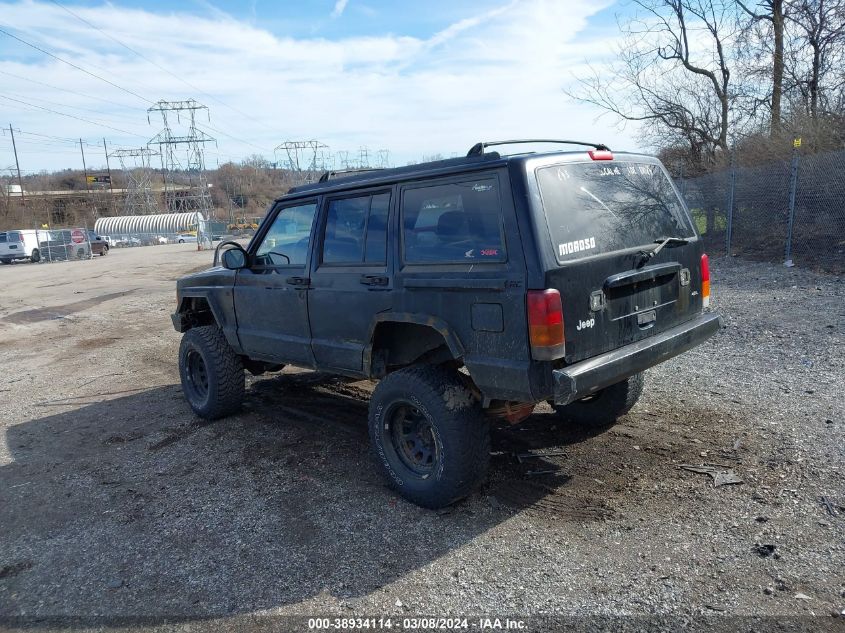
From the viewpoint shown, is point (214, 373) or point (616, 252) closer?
point (616, 252)

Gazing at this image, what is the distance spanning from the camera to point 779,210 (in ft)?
42.4

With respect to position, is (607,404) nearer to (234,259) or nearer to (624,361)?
(624,361)

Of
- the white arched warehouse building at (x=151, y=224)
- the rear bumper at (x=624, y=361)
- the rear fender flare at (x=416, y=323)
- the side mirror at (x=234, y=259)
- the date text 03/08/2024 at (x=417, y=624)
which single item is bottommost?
the date text 03/08/2024 at (x=417, y=624)

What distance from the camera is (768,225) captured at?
43.7 feet

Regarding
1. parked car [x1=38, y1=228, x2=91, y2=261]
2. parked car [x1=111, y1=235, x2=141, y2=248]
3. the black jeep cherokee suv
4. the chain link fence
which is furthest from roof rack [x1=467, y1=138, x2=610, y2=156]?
parked car [x1=111, y1=235, x2=141, y2=248]

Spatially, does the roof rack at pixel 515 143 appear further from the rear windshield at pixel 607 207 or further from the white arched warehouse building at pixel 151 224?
the white arched warehouse building at pixel 151 224

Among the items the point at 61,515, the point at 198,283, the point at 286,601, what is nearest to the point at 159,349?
the point at 198,283

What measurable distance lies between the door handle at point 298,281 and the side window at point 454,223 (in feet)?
3.43

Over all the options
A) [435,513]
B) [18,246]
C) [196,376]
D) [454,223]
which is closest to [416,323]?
[454,223]

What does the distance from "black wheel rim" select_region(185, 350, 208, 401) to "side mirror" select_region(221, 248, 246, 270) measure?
1231mm

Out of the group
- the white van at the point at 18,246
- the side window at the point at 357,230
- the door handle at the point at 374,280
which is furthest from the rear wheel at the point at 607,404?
the white van at the point at 18,246

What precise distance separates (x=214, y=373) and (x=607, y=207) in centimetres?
383

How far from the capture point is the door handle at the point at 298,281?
4.70 meters

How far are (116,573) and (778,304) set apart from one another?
28.9 ft
